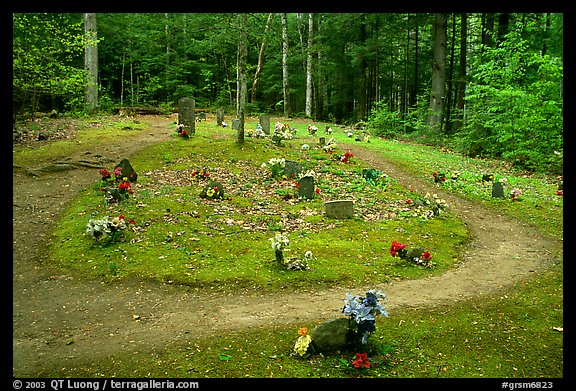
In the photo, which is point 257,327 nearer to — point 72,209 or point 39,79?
point 72,209

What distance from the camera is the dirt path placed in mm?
4980

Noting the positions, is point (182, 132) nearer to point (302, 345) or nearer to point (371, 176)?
point (371, 176)

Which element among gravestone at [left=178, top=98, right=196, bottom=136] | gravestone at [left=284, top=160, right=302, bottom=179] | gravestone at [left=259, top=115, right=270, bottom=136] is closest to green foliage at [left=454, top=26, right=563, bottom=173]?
gravestone at [left=284, top=160, right=302, bottom=179]

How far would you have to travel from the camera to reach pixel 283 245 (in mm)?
7625

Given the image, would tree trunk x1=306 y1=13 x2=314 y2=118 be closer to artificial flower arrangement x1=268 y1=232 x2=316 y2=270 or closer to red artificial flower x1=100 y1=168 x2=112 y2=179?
red artificial flower x1=100 y1=168 x2=112 y2=179

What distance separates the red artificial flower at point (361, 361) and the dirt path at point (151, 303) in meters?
1.32

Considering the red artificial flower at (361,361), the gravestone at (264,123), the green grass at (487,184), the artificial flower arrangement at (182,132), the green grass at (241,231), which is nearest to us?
the red artificial flower at (361,361)

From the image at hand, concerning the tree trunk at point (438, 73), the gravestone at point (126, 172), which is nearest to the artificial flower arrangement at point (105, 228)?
the gravestone at point (126, 172)

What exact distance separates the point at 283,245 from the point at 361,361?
360cm

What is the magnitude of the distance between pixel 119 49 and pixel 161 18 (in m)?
4.86

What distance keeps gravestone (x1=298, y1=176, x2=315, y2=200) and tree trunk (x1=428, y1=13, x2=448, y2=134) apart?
1500cm

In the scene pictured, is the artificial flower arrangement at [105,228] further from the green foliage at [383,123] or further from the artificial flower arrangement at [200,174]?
the green foliage at [383,123]

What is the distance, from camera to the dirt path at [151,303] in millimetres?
4980
